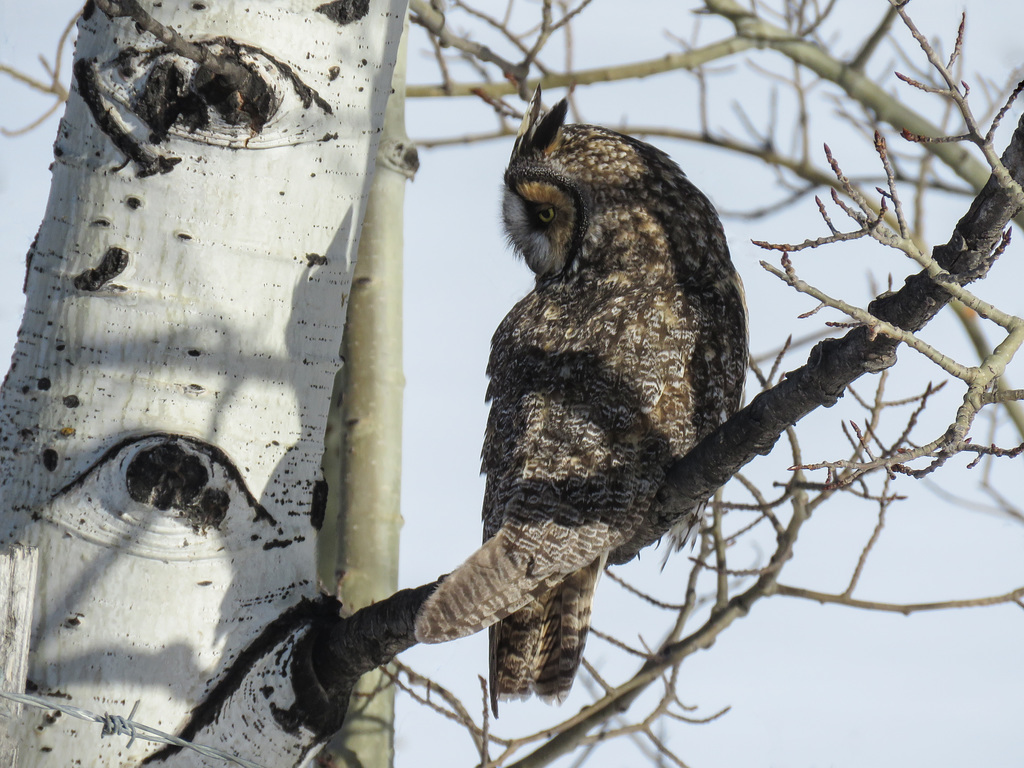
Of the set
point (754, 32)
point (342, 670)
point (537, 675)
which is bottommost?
point (342, 670)

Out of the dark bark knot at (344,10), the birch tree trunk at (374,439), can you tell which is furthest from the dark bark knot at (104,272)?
the birch tree trunk at (374,439)

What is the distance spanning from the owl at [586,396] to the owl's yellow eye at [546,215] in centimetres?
1

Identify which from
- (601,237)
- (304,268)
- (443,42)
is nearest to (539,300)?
(601,237)

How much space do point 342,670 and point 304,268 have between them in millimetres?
796

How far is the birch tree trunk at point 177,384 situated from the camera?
1708mm

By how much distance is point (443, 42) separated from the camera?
11.8 ft

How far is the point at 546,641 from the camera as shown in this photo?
228 cm

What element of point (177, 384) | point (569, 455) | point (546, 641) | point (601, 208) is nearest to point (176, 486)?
point (177, 384)

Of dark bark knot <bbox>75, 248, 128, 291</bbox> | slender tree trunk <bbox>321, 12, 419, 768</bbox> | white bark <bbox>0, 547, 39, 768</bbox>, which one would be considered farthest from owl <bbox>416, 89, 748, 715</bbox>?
dark bark knot <bbox>75, 248, 128, 291</bbox>

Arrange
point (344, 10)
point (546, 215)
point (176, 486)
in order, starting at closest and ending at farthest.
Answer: point (176, 486) → point (344, 10) → point (546, 215)

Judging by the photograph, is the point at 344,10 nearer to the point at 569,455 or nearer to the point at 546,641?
the point at 569,455

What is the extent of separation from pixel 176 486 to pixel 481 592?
60cm

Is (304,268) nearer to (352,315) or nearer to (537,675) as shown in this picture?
(352,315)

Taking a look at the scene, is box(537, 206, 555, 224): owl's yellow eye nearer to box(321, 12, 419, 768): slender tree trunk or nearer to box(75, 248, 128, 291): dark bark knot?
box(321, 12, 419, 768): slender tree trunk
